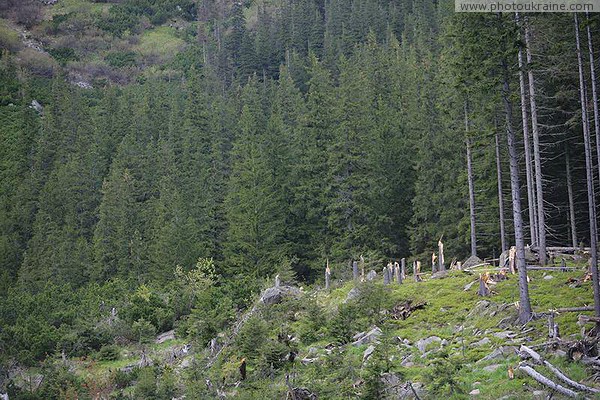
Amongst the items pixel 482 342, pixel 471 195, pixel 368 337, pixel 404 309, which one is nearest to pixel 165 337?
pixel 404 309

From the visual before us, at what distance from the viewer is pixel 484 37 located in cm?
2281

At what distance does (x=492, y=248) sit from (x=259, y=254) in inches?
536

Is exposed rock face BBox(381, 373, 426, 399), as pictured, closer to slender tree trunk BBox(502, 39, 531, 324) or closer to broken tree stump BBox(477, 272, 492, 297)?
slender tree trunk BBox(502, 39, 531, 324)

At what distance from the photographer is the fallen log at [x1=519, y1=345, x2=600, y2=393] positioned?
51.9 ft

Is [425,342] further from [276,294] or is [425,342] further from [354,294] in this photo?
Answer: [276,294]

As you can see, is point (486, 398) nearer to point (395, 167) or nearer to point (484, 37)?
point (484, 37)

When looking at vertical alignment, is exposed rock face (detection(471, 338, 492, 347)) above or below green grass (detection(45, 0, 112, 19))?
below

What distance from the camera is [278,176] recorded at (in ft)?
163

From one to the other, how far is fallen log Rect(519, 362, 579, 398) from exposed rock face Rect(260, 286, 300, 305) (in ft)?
42.9

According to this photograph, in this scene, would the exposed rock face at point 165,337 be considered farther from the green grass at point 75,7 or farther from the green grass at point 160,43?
the green grass at point 75,7

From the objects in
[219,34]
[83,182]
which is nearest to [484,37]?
[83,182]

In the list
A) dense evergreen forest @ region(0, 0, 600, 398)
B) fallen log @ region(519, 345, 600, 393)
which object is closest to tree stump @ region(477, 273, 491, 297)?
dense evergreen forest @ region(0, 0, 600, 398)

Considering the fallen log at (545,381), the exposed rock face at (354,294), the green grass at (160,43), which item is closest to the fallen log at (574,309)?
the fallen log at (545,381)

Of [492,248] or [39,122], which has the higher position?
[39,122]
